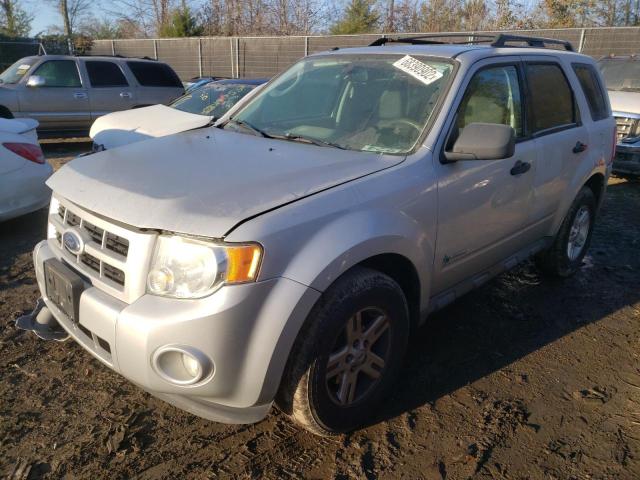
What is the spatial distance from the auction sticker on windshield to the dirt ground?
1.70 m

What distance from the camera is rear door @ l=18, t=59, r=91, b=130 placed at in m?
10.0

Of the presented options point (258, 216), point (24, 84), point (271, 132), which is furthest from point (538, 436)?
point (24, 84)

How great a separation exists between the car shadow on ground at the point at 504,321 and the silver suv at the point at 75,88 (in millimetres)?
8926

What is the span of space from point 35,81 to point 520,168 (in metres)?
9.50

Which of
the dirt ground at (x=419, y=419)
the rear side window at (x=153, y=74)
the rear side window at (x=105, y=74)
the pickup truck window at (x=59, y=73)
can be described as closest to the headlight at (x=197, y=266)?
the dirt ground at (x=419, y=419)

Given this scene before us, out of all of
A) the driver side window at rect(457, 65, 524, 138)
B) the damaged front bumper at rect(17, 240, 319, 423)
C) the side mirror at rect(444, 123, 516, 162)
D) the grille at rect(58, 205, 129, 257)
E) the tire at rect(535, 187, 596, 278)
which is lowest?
the tire at rect(535, 187, 596, 278)

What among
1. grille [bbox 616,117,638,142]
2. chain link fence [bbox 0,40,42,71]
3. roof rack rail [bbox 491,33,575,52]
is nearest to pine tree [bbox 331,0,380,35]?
chain link fence [bbox 0,40,42,71]

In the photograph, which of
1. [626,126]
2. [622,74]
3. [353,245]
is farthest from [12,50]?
[353,245]

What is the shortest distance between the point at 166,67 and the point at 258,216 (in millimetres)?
10579

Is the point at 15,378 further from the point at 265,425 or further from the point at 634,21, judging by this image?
the point at 634,21

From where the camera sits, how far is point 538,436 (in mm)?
2721

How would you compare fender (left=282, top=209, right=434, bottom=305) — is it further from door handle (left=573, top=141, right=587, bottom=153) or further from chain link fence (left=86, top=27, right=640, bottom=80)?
chain link fence (left=86, top=27, right=640, bottom=80)

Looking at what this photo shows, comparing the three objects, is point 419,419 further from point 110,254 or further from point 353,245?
point 110,254

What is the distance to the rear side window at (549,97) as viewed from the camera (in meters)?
3.74
